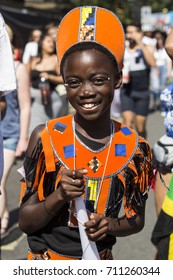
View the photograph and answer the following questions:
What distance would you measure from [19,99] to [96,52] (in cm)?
268

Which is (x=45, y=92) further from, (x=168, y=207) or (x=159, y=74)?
(x=159, y=74)

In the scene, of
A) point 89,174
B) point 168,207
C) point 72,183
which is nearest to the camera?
point 72,183

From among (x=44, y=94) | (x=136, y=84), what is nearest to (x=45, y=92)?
(x=44, y=94)

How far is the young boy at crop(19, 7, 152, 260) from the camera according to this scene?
6.54ft

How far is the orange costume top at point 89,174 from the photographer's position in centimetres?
209

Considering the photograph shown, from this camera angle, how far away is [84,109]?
2.03 m

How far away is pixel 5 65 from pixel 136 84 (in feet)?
15.9

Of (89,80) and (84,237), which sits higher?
(89,80)

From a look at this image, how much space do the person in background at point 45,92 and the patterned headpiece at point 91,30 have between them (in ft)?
11.5

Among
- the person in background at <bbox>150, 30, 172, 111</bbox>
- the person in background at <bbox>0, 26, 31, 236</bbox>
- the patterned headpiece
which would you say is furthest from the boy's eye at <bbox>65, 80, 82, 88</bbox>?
the person in background at <bbox>150, 30, 172, 111</bbox>

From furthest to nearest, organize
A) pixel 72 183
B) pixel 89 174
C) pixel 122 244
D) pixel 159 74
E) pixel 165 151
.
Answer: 1. pixel 159 74
2. pixel 122 244
3. pixel 165 151
4. pixel 89 174
5. pixel 72 183

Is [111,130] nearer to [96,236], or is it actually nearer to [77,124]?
[77,124]

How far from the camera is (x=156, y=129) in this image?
32.7 feet
